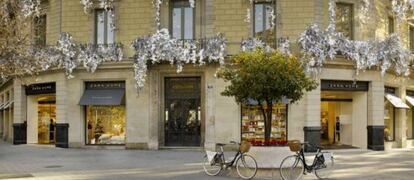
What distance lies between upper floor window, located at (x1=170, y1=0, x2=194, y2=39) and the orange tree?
10.2 meters

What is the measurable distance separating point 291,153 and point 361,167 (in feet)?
14.0

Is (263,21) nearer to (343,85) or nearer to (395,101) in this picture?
(343,85)

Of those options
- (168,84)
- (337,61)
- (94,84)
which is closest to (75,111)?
(94,84)

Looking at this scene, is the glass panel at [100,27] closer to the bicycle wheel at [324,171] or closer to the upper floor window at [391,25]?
the bicycle wheel at [324,171]

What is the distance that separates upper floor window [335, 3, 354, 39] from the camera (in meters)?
29.0

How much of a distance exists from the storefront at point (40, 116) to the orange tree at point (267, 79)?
681 inches

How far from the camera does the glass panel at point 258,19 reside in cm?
2836

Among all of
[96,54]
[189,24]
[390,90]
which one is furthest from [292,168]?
[390,90]

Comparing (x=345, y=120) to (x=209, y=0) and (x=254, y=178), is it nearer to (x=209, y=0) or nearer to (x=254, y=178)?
(x=209, y=0)

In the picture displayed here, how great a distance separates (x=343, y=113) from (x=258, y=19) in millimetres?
6990

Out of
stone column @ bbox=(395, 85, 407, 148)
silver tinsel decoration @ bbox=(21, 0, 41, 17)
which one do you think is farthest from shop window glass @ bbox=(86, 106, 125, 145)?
stone column @ bbox=(395, 85, 407, 148)

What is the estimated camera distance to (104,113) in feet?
98.8

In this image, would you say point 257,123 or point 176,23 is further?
point 176,23

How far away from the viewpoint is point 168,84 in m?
29.3
